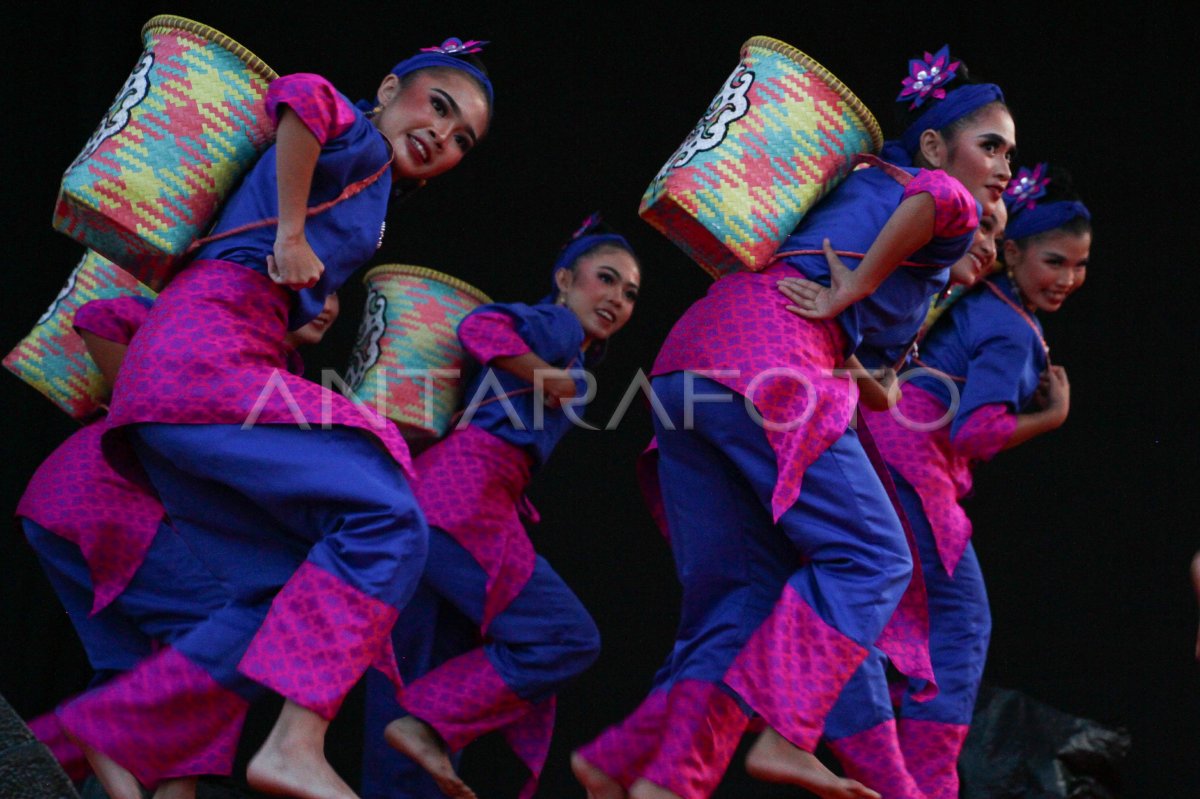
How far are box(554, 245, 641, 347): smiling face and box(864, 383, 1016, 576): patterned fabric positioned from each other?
64cm

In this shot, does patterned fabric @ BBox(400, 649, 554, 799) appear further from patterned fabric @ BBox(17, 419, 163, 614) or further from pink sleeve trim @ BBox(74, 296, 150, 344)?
pink sleeve trim @ BBox(74, 296, 150, 344)

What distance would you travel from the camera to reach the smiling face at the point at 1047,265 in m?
3.31

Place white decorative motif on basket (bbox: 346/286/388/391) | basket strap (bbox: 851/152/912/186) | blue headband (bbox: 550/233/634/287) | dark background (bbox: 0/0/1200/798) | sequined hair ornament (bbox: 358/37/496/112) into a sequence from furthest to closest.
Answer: dark background (bbox: 0/0/1200/798) < blue headband (bbox: 550/233/634/287) < white decorative motif on basket (bbox: 346/286/388/391) < sequined hair ornament (bbox: 358/37/496/112) < basket strap (bbox: 851/152/912/186)

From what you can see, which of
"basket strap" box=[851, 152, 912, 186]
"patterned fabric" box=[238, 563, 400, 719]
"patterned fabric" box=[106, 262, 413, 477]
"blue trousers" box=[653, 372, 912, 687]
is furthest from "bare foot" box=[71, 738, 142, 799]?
"basket strap" box=[851, 152, 912, 186]

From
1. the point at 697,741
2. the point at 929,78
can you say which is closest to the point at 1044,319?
the point at 929,78

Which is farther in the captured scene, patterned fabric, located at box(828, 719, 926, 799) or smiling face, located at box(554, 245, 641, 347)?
smiling face, located at box(554, 245, 641, 347)

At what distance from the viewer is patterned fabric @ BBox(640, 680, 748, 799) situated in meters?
2.24

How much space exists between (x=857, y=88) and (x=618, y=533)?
4.48ft

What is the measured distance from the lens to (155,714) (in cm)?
214

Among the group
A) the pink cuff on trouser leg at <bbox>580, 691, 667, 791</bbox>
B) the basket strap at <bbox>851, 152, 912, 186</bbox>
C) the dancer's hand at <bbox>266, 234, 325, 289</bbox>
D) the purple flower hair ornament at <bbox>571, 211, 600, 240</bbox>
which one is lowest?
the pink cuff on trouser leg at <bbox>580, 691, 667, 791</bbox>

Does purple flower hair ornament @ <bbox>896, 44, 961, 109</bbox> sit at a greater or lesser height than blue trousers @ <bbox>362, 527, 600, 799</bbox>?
greater

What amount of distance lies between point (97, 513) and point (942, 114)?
1704 millimetres

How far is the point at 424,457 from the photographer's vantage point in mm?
3135

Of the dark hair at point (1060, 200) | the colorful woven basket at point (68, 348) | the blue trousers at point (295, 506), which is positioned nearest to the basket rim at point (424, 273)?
the colorful woven basket at point (68, 348)
